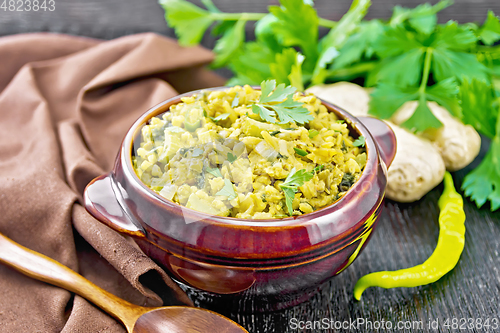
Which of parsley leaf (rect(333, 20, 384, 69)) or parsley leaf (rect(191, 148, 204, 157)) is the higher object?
parsley leaf (rect(191, 148, 204, 157))

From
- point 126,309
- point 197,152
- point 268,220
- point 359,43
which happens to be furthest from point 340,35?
point 126,309

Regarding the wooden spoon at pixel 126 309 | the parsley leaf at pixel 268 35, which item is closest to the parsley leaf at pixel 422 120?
the parsley leaf at pixel 268 35

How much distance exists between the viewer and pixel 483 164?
1.90 m

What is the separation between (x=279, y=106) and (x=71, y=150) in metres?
1.04

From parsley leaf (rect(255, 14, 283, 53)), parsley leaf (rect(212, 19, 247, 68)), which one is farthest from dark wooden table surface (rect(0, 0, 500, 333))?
parsley leaf (rect(212, 19, 247, 68))

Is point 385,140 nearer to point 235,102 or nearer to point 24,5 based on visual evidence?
point 235,102

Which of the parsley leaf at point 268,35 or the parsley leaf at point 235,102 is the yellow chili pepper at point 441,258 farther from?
the parsley leaf at point 268,35

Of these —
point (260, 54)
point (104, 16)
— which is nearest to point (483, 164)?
point (260, 54)

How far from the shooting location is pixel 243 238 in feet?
3.55

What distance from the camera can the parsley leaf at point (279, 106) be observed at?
1.28m

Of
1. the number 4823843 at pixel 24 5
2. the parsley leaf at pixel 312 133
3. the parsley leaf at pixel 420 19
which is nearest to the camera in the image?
the parsley leaf at pixel 312 133

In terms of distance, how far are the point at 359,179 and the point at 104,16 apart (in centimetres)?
247

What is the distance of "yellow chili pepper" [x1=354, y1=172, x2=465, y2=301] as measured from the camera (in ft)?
4.77

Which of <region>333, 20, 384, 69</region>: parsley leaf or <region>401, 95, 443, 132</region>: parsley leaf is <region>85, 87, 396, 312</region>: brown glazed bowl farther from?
<region>333, 20, 384, 69</region>: parsley leaf
